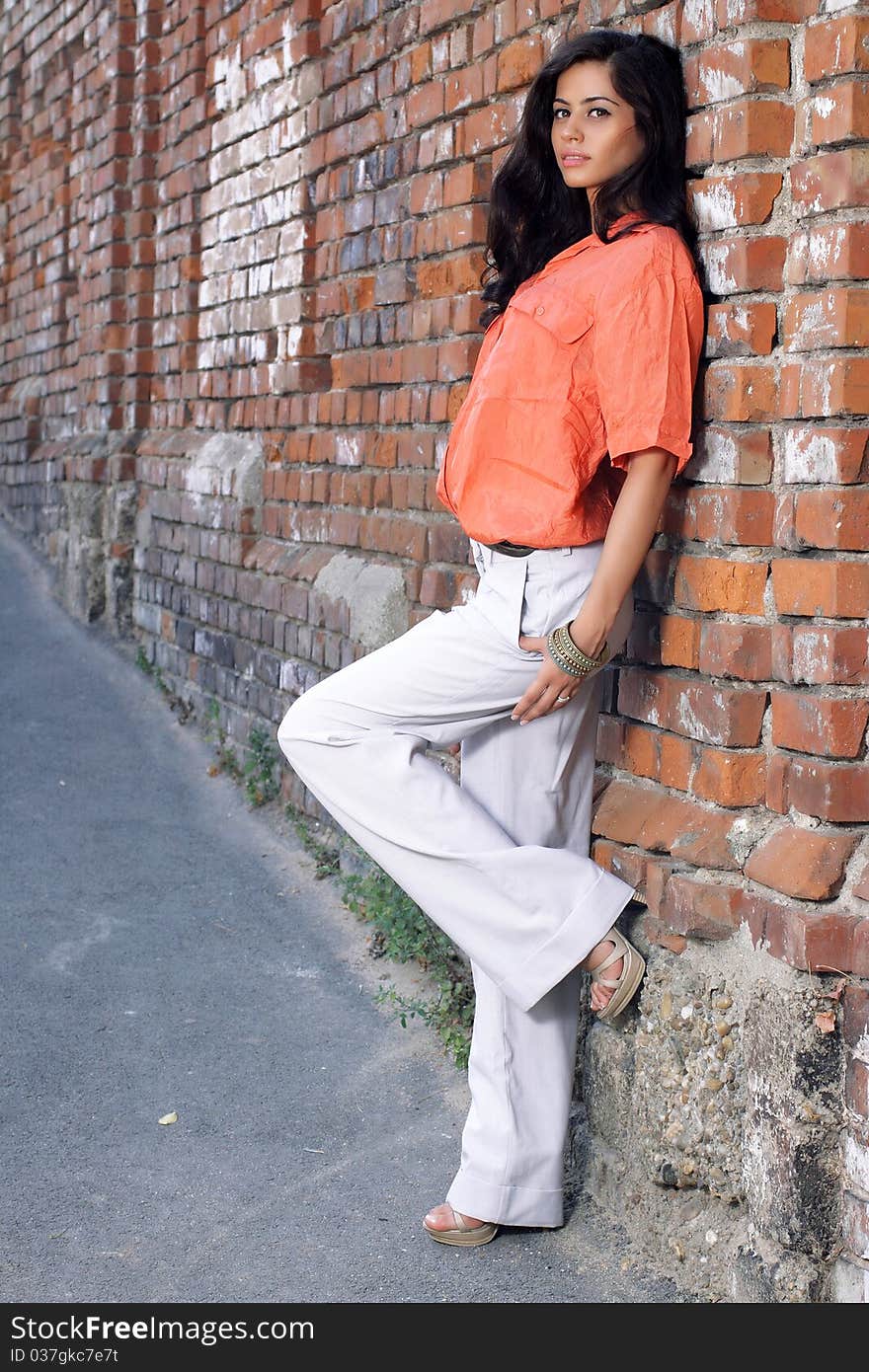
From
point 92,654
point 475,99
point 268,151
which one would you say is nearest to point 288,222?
point 268,151

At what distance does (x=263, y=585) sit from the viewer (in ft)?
16.1

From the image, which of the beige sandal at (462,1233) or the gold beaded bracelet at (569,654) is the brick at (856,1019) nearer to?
the gold beaded bracelet at (569,654)

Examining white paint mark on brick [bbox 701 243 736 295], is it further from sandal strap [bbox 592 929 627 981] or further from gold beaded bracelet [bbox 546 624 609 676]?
sandal strap [bbox 592 929 627 981]

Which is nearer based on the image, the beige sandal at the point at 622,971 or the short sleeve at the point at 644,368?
the short sleeve at the point at 644,368

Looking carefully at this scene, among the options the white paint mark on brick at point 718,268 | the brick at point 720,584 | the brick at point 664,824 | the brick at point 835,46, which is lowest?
the brick at point 664,824

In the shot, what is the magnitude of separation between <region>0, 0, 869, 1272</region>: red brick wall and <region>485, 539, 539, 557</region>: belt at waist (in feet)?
0.90

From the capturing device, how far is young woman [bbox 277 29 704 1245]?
2336mm

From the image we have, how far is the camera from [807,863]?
2.25 meters

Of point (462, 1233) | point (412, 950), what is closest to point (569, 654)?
point (462, 1233)

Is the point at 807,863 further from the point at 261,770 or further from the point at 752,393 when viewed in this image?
the point at 261,770

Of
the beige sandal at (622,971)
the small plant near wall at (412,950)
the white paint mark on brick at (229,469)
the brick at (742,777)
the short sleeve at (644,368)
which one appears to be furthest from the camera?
the white paint mark on brick at (229,469)

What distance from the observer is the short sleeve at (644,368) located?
228 centimetres

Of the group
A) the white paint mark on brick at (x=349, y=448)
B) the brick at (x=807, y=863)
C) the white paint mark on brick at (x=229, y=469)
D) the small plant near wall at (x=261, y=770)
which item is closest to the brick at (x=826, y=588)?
the brick at (x=807, y=863)

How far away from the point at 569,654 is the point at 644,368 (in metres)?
0.46
